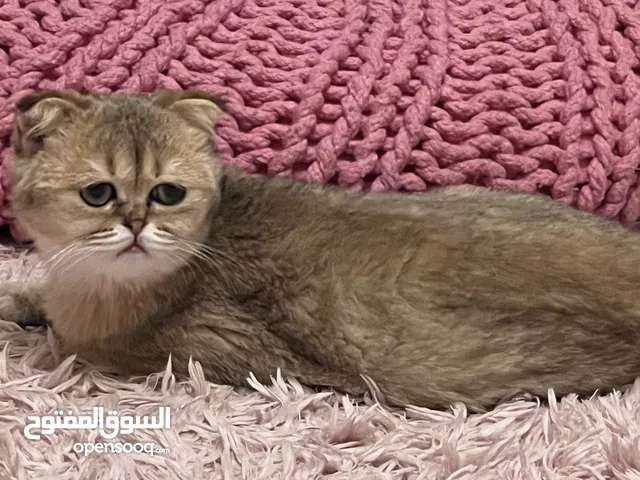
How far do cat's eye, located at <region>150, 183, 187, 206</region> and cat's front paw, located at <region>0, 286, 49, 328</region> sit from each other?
12.0 inches

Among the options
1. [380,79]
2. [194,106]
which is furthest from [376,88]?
[194,106]

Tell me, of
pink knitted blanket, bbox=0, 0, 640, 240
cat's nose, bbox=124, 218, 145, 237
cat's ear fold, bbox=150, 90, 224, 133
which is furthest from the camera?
pink knitted blanket, bbox=0, 0, 640, 240

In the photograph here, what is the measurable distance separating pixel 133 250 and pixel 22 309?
0.30m

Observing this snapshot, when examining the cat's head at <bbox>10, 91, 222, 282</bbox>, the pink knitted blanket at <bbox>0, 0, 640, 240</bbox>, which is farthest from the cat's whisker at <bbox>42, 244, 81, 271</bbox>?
the pink knitted blanket at <bbox>0, 0, 640, 240</bbox>

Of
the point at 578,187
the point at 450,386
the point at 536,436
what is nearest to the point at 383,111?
the point at 578,187

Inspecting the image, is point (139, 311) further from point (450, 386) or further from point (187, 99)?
point (450, 386)

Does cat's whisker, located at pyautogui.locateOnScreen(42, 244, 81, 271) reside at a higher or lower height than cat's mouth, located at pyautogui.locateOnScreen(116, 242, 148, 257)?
lower

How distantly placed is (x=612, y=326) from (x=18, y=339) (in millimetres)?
842

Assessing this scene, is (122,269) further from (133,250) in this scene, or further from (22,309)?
(22,309)

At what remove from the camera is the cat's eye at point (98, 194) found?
1011 millimetres

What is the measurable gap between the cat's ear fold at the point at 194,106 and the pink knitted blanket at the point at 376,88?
0.68ft

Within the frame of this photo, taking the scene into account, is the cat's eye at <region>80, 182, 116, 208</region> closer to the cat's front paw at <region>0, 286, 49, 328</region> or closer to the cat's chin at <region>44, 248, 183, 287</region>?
the cat's chin at <region>44, 248, 183, 287</region>

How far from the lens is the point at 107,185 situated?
1.02 m

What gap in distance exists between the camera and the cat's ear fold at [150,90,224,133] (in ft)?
3.67
